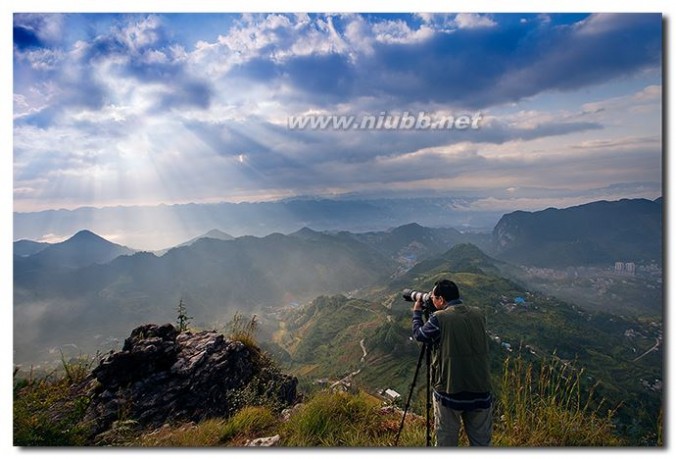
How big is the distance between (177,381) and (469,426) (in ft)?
14.3

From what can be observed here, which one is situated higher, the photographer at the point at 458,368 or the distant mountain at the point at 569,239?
the photographer at the point at 458,368

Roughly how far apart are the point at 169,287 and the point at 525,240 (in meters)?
186

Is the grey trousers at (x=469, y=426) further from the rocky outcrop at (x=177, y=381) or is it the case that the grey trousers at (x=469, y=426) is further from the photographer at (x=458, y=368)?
the rocky outcrop at (x=177, y=381)

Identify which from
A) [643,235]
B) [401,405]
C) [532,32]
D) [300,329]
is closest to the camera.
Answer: [401,405]

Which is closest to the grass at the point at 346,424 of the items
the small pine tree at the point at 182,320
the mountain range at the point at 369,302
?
the mountain range at the point at 369,302

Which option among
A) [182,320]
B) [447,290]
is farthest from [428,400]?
[182,320]

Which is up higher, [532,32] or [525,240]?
[532,32]

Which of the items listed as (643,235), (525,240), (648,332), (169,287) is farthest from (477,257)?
(169,287)

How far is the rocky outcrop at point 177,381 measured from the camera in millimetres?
5125

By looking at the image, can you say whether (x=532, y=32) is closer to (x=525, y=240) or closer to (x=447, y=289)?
(x=447, y=289)

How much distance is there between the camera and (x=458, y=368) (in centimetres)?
330

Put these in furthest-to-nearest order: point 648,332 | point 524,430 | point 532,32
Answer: point 648,332
point 532,32
point 524,430

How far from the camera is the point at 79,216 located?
432 inches

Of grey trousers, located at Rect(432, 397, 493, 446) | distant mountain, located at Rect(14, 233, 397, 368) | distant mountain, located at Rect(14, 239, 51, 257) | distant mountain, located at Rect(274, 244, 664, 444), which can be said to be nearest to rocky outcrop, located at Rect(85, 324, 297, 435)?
grey trousers, located at Rect(432, 397, 493, 446)
